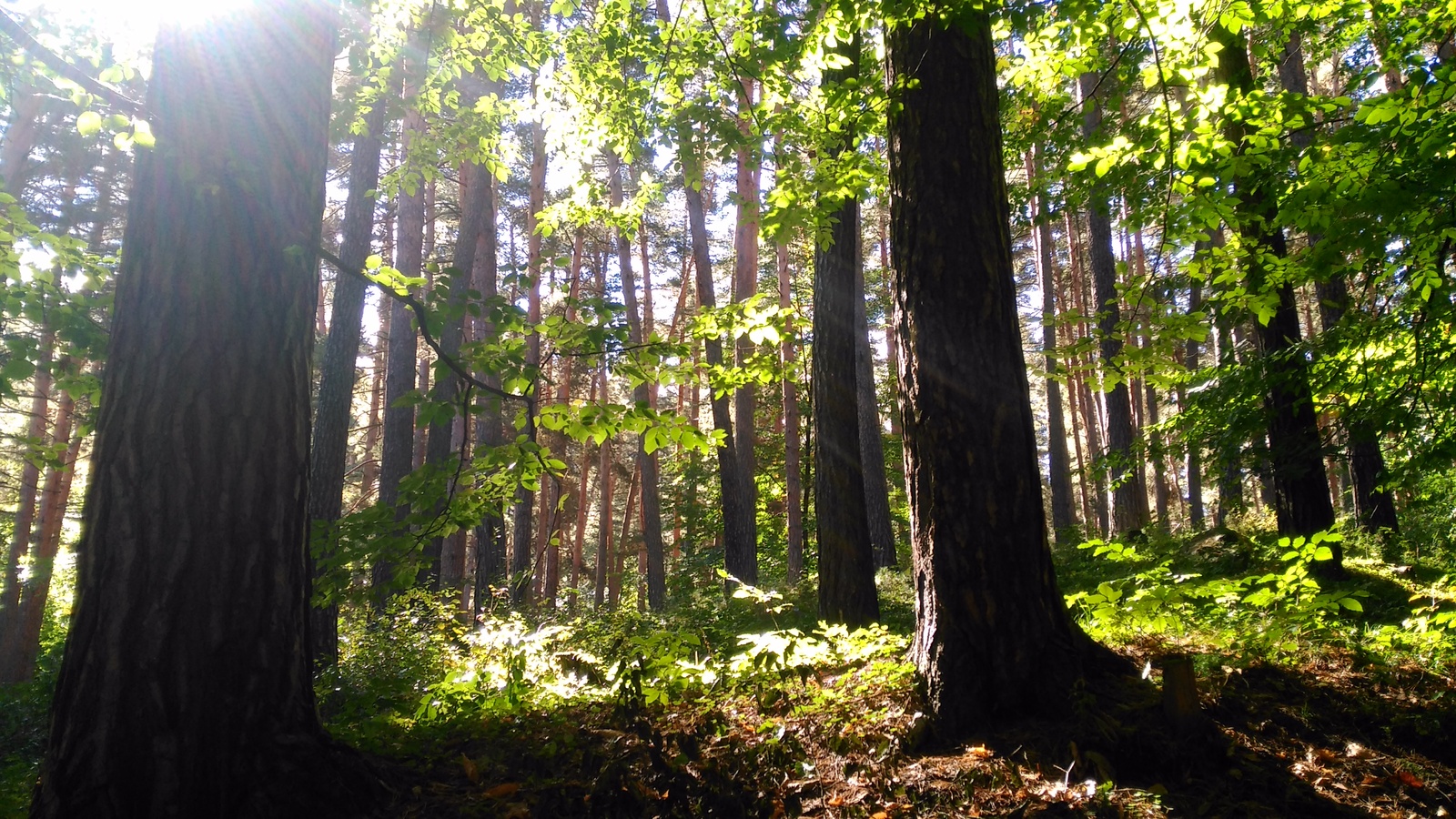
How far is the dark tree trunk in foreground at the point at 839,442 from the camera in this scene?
664cm

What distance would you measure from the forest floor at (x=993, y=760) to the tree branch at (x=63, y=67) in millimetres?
2782

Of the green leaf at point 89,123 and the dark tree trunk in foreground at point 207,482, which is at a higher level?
the green leaf at point 89,123

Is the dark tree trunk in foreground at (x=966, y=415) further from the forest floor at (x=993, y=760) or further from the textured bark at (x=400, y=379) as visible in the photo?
the textured bark at (x=400, y=379)

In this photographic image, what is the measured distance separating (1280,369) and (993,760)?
14.7 ft

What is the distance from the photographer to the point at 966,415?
3.60 metres

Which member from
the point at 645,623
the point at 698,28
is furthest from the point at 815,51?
the point at 645,623

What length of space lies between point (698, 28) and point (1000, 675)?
15.5ft

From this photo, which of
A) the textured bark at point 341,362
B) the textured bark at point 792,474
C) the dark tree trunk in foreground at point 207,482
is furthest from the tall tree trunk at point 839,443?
the textured bark at point 792,474

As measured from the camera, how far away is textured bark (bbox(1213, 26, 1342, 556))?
206 inches

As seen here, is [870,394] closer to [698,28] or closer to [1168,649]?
[698,28]

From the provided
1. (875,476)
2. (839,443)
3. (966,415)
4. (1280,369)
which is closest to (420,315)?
(966,415)

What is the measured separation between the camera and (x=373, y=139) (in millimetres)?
10242

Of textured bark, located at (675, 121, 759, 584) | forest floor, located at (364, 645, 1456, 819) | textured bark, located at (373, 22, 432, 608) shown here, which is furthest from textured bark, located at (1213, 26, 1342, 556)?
textured bark, located at (373, 22, 432, 608)

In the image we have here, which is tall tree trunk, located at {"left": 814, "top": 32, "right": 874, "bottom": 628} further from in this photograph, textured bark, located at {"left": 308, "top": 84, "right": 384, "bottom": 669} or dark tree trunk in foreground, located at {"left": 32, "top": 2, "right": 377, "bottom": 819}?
textured bark, located at {"left": 308, "top": 84, "right": 384, "bottom": 669}
